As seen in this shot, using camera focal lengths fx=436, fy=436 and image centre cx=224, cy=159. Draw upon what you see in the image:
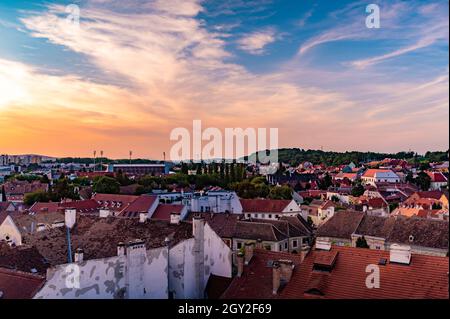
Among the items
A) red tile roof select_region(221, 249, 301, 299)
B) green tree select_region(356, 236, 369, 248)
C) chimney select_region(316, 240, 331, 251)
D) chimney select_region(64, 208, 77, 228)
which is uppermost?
chimney select_region(64, 208, 77, 228)

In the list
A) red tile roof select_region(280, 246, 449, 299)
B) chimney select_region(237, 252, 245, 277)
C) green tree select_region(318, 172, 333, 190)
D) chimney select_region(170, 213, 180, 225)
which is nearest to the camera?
red tile roof select_region(280, 246, 449, 299)

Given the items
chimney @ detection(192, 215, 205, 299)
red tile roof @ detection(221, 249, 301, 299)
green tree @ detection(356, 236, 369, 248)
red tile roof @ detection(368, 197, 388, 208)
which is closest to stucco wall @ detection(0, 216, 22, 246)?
chimney @ detection(192, 215, 205, 299)

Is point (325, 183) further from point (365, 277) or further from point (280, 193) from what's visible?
point (365, 277)

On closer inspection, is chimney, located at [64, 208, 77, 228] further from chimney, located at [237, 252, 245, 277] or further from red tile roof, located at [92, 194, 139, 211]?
red tile roof, located at [92, 194, 139, 211]

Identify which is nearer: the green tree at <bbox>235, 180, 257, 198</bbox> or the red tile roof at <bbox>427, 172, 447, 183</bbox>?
the red tile roof at <bbox>427, 172, 447, 183</bbox>

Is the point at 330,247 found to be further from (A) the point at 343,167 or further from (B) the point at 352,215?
(A) the point at 343,167

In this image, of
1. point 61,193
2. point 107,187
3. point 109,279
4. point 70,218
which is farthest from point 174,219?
point 107,187

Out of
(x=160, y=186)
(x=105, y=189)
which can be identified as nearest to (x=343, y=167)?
(x=160, y=186)
